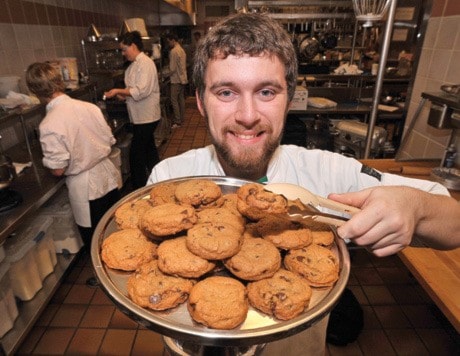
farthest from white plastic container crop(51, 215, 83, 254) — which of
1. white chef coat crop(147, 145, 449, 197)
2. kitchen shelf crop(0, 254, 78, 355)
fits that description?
white chef coat crop(147, 145, 449, 197)

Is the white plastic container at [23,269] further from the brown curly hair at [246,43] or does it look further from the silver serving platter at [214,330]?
the brown curly hair at [246,43]

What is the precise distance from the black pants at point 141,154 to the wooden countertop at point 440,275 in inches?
164

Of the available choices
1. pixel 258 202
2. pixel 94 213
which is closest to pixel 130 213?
pixel 258 202

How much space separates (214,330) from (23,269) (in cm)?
259

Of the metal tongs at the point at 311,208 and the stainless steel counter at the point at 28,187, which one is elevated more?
the metal tongs at the point at 311,208

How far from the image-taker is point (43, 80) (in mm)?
2895

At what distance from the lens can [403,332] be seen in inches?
107

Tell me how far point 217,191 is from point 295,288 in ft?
1.55

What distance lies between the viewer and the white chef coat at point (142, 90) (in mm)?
4910

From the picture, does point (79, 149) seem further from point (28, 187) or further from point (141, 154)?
point (141, 154)

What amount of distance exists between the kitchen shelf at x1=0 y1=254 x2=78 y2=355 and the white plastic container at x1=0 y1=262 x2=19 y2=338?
62 mm

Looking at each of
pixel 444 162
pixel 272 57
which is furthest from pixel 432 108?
pixel 272 57

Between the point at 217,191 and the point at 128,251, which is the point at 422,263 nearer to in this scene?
the point at 217,191

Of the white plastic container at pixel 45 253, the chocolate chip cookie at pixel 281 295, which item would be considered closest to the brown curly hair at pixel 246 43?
the chocolate chip cookie at pixel 281 295
